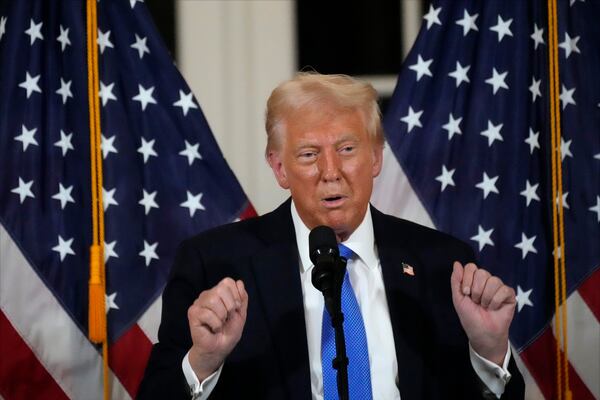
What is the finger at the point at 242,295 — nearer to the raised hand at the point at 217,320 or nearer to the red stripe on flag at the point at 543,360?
the raised hand at the point at 217,320

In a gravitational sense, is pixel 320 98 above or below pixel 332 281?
above

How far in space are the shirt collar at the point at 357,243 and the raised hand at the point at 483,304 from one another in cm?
38

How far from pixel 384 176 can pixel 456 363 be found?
0.93m

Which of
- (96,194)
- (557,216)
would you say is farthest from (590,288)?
(96,194)

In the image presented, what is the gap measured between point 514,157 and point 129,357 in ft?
5.09

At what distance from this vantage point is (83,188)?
119 inches

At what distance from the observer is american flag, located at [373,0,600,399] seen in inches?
122

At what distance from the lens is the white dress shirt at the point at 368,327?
2.20 metres

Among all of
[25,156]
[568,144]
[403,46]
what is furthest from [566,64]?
[25,156]

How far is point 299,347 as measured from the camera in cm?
228

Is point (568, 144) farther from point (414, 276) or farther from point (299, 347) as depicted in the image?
point (299, 347)

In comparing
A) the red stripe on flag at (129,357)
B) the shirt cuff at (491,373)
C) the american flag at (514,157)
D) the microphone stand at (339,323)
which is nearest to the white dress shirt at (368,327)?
the shirt cuff at (491,373)

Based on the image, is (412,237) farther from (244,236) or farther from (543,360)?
(543,360)

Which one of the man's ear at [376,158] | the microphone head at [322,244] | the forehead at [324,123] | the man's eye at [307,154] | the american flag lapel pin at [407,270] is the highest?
the forehead at [324,123]
